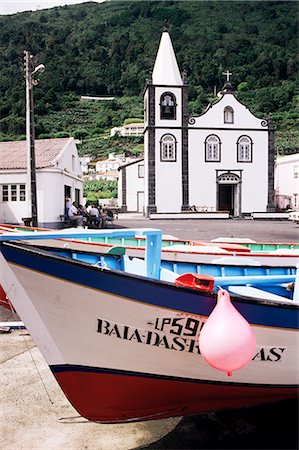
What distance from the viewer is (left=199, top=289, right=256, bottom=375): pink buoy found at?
3047mm

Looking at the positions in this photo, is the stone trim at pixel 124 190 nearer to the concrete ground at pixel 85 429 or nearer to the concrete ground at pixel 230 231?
the concrete ground at pixel 230 231

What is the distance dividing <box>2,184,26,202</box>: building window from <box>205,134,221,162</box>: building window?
62.7ft

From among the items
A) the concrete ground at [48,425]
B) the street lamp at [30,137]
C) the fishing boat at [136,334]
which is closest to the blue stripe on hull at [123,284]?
the fishing boat at [136,334]

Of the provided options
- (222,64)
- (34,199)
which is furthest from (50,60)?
(34,199)

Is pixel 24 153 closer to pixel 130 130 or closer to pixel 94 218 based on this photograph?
pixel 94 218

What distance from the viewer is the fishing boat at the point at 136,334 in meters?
3.44

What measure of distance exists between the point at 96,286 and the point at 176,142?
33705 millimetres

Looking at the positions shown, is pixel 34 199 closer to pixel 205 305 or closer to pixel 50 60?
pixel 205 305

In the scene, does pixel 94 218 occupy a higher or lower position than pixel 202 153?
lower

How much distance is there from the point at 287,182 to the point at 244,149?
18.6 ft

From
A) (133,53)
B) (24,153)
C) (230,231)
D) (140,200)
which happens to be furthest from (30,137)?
(133,53)

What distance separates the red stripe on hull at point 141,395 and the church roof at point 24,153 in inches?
687

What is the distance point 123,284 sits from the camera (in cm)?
345

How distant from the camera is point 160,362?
12.2 feet
